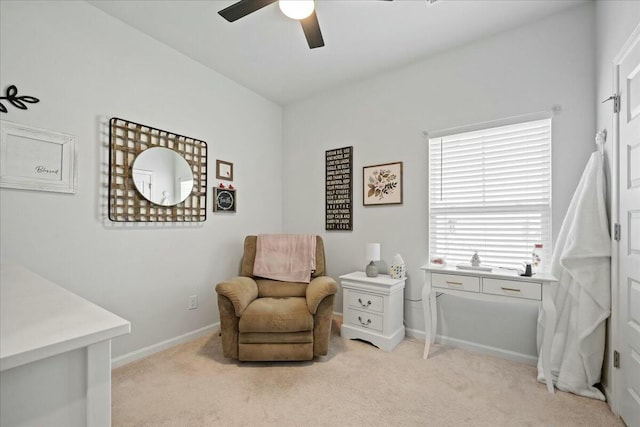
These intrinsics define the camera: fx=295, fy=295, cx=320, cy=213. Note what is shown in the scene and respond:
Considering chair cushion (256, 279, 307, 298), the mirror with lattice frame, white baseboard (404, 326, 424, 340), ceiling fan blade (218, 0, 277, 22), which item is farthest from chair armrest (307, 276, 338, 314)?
ceiling fan blade (218, 0, 277, 22)

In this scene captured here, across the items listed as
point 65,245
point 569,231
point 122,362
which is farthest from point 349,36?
point 122,362

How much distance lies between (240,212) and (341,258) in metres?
1.22

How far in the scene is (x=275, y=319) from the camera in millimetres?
2168

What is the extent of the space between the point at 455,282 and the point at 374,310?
74cm

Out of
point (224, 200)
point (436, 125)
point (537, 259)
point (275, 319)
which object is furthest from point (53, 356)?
point (436, 125)

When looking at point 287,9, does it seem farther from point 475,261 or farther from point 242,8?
point 475,261

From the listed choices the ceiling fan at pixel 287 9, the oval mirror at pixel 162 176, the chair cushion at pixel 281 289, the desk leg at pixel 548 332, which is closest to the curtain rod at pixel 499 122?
the desk leg at pixel 548 332

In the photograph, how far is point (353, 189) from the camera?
3.20 meters

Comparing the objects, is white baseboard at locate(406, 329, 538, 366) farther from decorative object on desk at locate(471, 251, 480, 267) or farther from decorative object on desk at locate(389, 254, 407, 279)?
decorative object on desk at locate(471, 251, 480, 267)

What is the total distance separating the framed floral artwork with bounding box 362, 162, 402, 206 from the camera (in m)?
2.90

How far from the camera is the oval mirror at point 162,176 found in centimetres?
237

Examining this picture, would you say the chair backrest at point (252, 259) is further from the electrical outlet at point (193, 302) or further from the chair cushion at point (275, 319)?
the chair cushion at point (275, 319)

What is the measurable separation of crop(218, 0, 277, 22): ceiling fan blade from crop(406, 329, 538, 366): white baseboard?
2828 millimetres

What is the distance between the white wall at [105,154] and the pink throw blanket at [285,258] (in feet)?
1.54
